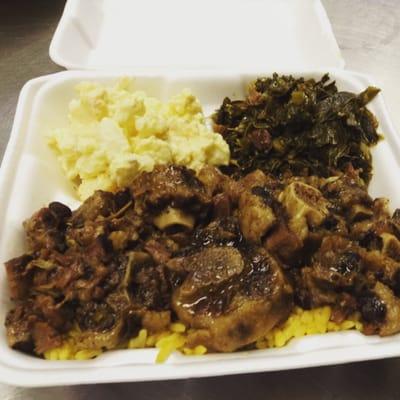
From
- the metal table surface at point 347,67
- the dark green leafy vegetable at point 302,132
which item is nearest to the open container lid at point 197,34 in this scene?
the metal table surface at point 347,67

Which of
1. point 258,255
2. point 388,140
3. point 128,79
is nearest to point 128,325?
point 258,255

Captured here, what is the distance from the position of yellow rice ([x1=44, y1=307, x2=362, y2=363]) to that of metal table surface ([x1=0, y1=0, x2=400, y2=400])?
34 centimetres

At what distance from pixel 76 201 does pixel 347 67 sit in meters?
3.02

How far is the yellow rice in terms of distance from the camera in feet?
5.60

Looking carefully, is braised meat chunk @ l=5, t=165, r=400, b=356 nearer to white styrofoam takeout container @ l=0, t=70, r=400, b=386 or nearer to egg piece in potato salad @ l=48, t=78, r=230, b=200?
white styrofoam takeout container @ l=0, t=70, r=400, b=386

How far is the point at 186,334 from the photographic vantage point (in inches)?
69.4

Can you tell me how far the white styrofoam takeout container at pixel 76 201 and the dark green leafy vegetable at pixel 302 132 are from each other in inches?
4.7

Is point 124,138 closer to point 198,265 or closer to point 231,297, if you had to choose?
point 198,265

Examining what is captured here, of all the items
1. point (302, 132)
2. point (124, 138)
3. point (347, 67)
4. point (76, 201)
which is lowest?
point (347, 67)

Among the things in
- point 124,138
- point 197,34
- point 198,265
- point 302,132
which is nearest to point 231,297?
point 198,265

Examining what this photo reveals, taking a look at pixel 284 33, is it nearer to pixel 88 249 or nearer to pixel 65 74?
pixel 65 74

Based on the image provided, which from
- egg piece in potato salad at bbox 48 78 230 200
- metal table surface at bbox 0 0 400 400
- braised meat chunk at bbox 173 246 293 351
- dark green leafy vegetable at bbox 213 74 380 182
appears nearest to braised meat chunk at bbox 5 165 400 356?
braised meat chunk at bbox 173 246 293 351

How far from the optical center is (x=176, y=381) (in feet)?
6.63

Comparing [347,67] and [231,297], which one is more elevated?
[231,297]
